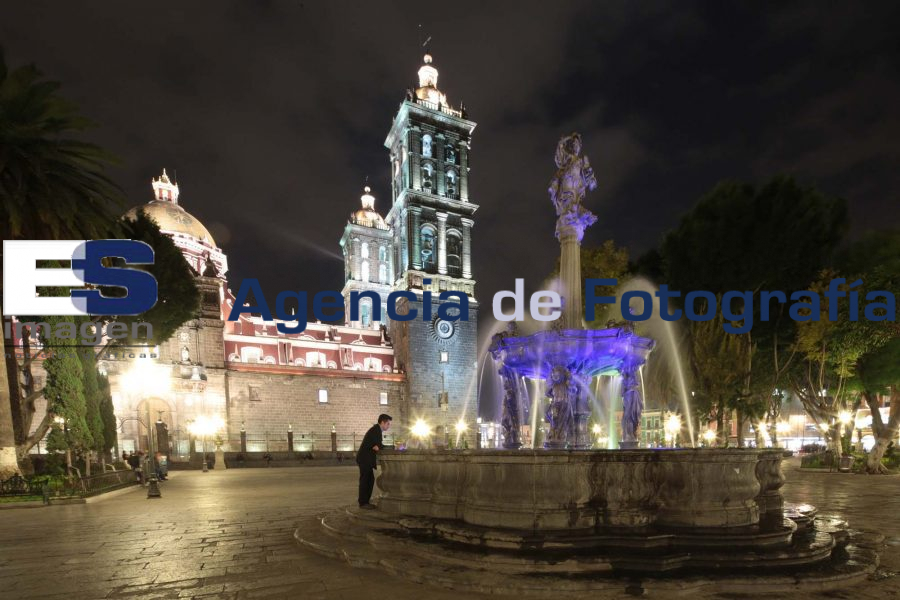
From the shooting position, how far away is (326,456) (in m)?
34.0

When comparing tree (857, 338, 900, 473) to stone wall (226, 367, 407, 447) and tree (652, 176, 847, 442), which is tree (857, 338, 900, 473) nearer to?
→ tree (652, 176, 847, 442)

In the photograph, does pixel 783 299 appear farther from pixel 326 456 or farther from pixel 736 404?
pixel 326 456

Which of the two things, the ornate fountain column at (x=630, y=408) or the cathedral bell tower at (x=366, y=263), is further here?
the cathedral bell tower at (x=366, y=263)

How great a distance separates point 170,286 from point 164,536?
18.1 m

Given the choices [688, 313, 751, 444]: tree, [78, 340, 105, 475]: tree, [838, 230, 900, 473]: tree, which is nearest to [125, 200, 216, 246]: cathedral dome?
[78, 340, 105, 475]: tree

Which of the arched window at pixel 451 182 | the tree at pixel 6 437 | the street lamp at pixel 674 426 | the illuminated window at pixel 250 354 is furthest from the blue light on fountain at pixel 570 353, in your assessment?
the arched window at pixel 451 182

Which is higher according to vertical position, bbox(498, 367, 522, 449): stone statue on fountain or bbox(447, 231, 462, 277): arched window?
bbox(447, 231, 462, 277): arched window

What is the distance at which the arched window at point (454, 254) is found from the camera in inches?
1954

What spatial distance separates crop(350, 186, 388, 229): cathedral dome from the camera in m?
59.8

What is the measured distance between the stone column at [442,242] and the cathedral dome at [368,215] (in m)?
12.2

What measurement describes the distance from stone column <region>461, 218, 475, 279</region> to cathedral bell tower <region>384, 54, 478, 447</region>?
Answer: 0.09m

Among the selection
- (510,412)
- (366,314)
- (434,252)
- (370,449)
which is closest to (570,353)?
(510,412)

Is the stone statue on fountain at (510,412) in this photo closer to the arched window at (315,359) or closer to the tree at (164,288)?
the tree at (164,288)

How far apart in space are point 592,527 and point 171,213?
53.9m
